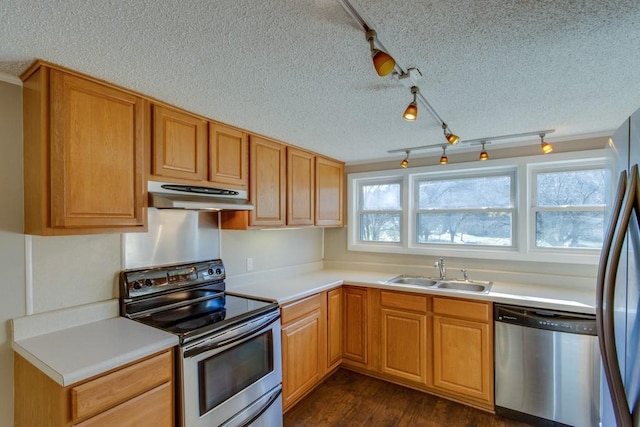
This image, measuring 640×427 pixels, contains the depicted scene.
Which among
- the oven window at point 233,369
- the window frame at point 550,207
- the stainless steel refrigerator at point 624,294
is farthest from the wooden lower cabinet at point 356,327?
the stainless steel refrigerator at point 624,294

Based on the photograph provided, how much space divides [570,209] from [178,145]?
3.16 meters

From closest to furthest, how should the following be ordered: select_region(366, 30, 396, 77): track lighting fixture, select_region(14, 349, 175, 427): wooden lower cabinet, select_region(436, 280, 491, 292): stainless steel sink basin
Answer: select_region(366, 30, 396, 77): track lighting fixture, select_region(14, 349, 175, 427): wooden lower cabinet, select_region(436, 280, 491, 292): stainless steel sink basin

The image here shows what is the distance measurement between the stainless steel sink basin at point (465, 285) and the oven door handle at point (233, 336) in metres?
1.72

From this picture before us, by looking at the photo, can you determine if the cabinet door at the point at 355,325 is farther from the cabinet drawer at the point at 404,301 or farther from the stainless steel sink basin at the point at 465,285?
the stainless steel sink basin at the point at 465,285

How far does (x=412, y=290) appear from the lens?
267 centimetres

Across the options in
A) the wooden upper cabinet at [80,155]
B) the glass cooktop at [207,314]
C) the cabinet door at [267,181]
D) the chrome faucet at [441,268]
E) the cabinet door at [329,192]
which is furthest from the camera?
the cabinet door at [329,192]

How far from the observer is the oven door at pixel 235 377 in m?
1.59

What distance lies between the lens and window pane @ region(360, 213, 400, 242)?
141 inches

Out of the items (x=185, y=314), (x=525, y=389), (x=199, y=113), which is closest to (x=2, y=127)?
(x=199, y=113)

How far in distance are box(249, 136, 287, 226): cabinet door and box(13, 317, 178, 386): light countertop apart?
42.6 inches

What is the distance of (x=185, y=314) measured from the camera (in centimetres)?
203

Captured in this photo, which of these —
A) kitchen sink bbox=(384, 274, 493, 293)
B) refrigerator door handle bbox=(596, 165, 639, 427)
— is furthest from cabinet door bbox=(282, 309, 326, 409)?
refrigerator door handle bbox=(596, 165, 639, 427)

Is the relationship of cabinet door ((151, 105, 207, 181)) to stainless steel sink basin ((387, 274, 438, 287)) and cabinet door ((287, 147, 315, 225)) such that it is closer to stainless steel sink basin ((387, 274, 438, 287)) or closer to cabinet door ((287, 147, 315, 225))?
cabinet door ((287, 147, 315, 225))

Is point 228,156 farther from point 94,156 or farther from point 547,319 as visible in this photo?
point 547,319
